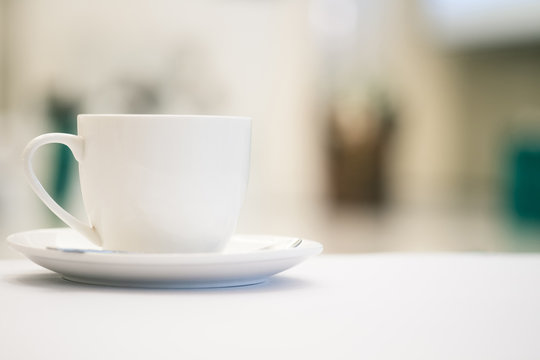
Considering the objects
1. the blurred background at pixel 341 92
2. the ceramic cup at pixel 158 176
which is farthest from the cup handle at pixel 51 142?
the blurred background at pixel 341 92

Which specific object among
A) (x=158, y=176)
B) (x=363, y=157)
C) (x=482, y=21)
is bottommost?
(x=363, y=157)

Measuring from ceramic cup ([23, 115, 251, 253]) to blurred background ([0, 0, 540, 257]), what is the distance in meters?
2.71

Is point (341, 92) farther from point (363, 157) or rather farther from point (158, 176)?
point (158, 176)

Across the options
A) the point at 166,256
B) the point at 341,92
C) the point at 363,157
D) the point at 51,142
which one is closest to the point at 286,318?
the point at 166,256

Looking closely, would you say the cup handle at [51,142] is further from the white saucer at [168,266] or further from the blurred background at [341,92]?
the blurred background at [341,92]

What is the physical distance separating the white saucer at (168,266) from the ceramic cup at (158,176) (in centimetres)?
5

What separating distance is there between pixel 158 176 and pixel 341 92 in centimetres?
391

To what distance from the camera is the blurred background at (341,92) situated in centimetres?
350

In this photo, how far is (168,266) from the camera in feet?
1.33

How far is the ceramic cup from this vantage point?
18.1 inches

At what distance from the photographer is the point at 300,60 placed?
4.35 m

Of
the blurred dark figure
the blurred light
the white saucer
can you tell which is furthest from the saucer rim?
the blurred dark figure

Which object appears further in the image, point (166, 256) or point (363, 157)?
point (363, 157)

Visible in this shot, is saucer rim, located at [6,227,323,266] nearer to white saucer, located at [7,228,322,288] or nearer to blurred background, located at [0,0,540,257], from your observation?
white saucer, located at [7,228,322,288]
